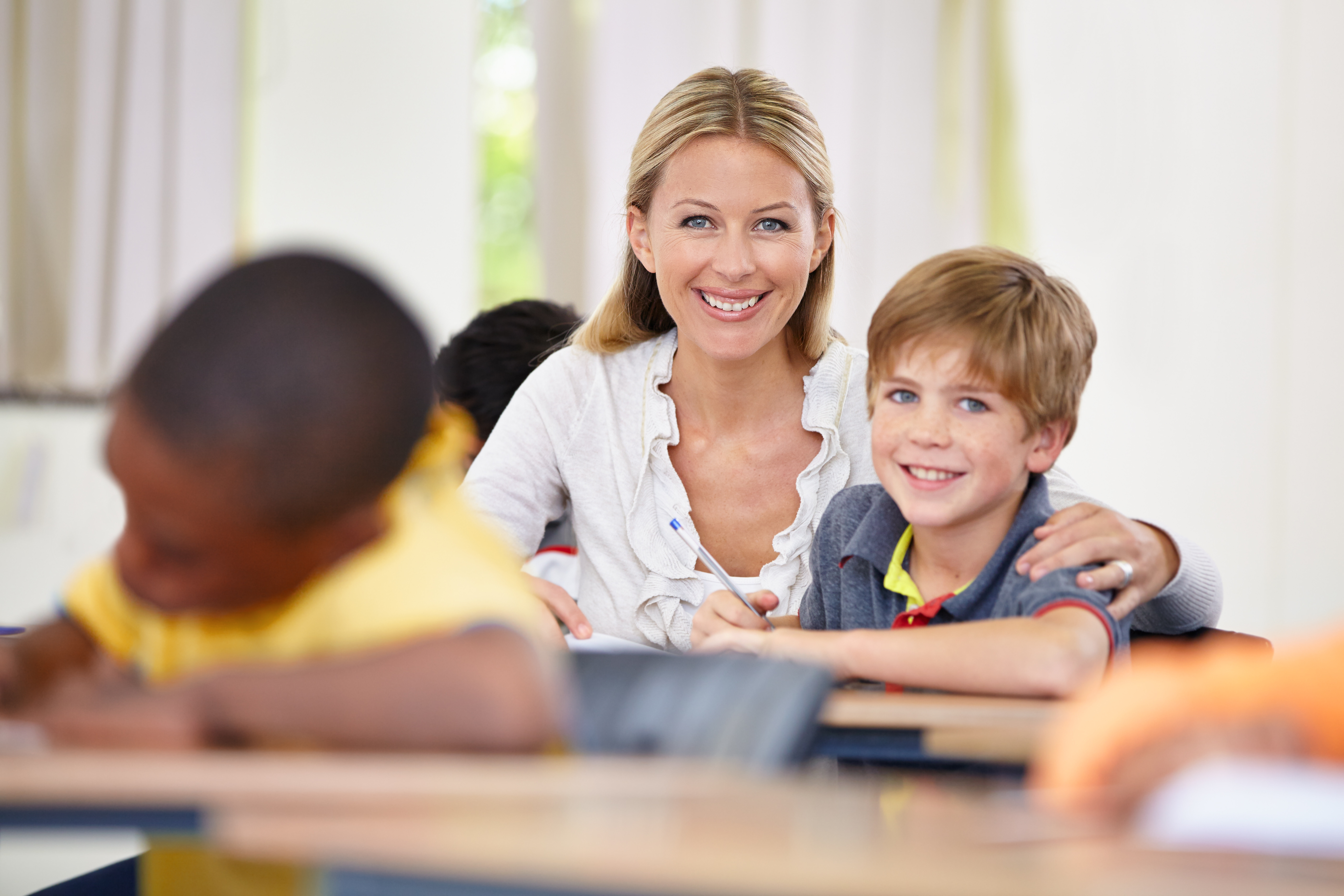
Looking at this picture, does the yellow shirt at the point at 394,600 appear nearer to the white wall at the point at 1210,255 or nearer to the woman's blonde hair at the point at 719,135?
the woman's blonde hair at the point at 719,135

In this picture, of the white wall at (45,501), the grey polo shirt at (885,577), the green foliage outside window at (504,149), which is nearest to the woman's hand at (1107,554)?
the grey polo shirt at (885,577)

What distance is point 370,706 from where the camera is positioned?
0.58m

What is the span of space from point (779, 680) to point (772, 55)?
3133mm

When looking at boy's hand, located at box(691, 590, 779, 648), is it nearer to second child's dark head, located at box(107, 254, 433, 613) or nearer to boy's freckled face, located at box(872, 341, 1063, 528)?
boy's freckled face, located at box(872, 341, 1063, 528)

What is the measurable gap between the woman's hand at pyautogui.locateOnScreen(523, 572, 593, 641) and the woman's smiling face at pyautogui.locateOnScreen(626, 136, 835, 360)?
40cm

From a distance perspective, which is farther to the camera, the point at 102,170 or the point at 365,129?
the point at 365,129

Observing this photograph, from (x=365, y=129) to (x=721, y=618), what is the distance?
9.05 feet

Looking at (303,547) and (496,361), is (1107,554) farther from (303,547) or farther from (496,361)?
(496,361)

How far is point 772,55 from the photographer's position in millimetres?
3600

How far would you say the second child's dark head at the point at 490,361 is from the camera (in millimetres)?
2068

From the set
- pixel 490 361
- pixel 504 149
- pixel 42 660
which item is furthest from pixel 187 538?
pixel 504 149

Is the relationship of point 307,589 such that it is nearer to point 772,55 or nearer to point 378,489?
point 378,489

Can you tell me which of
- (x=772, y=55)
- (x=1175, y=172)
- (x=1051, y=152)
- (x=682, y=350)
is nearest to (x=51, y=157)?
(x=772, y=55)

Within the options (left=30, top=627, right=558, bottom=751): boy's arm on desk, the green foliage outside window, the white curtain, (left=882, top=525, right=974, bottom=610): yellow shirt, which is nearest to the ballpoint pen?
(left=882, top=525, right=974, bottom=610): yellow shirt
